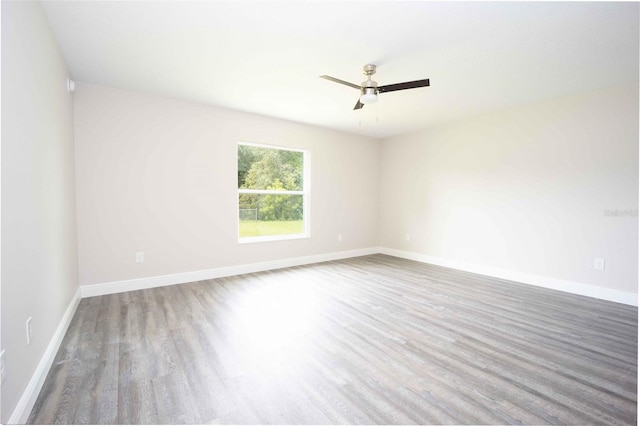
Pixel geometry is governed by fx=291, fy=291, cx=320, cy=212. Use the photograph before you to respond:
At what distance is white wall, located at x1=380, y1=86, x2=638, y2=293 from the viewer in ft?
11.0

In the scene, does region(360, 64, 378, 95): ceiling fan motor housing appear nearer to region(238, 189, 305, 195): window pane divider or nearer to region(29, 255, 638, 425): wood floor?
region(29, 255, 638, 425): wood floor

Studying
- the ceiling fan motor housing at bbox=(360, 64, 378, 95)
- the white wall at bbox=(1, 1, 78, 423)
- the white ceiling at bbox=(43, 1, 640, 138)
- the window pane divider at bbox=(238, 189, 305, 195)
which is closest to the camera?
the white wall at bbox=(1, 1, 78, 423)

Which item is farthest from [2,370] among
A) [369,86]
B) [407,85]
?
[407,85]

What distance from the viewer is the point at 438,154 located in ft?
16.8

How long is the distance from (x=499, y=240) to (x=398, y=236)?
186cm

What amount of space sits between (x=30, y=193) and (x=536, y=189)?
5173 mm

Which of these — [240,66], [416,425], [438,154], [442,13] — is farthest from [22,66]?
[438,154]

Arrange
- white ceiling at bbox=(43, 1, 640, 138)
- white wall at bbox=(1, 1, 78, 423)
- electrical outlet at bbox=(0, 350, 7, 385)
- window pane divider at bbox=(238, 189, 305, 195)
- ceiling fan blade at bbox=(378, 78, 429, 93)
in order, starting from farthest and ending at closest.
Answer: window pane divider at bbox=(238, 189, 305, 195), ceiling fan blade at bbox=(378, 78, 429, 93), white ceiling at bbox=(43, 1, 640, 138), white wall at bbox=(1, 1, 78, 423), electrical outlet at bbox=(0, 350, 7, 385)

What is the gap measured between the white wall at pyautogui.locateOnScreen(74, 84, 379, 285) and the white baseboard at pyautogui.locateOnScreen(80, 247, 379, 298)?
66 mm

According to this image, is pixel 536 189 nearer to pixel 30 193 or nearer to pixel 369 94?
pixel 369 94

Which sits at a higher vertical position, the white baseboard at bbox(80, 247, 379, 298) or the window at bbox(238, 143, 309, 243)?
the window at bbox(238, 143, 309, 243)

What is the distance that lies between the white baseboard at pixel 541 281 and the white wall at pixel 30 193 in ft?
16.5

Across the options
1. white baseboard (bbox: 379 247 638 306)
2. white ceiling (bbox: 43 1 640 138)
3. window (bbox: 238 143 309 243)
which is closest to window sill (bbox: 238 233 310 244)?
window (bbox: 238 143 309 243)

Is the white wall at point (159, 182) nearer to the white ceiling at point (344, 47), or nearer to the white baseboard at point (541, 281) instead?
the white ceiling at point (344, 47)
